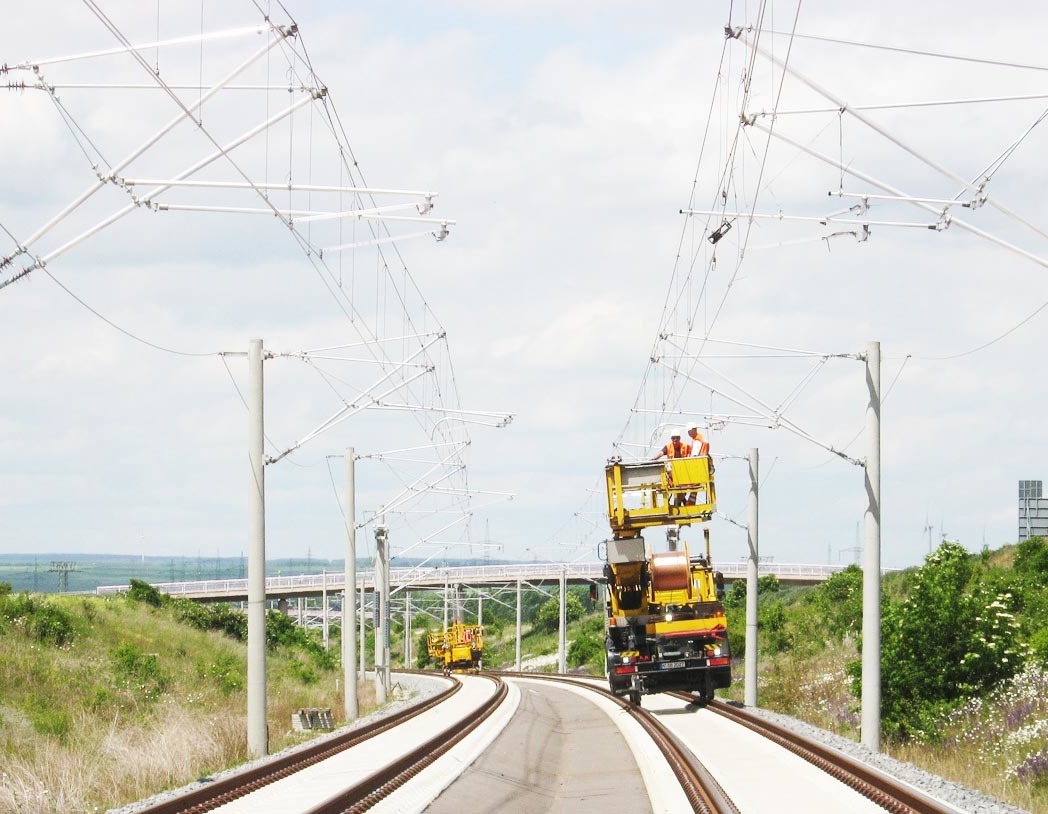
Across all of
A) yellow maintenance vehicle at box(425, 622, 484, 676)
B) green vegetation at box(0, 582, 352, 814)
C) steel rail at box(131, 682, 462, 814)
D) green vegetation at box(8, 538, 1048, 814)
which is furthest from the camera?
yellow maintenance vehicle at box(425, 622, 484, 676)

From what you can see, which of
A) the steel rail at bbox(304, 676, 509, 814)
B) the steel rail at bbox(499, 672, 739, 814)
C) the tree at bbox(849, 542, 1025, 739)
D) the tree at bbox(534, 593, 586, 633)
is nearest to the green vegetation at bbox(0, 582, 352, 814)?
the steel rail at bbox(304, 676, 509, 814)

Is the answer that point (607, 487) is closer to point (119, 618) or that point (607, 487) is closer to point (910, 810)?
point (910, 810)

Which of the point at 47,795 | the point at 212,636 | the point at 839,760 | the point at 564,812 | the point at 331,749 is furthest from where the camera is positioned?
the point at 212,636

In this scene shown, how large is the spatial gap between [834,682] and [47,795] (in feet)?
101

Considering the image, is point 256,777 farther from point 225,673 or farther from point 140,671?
point 225,673

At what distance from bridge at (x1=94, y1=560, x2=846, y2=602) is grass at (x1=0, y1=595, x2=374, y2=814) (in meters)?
20.0

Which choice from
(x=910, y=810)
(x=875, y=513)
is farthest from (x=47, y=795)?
(x=875, y=513)

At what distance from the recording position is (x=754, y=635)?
37062 millimetres

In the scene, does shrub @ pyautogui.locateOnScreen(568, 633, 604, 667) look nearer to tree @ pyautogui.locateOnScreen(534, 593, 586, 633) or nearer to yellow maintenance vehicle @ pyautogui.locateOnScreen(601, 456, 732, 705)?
tree @ pyautogui.locateOnScreen(534, 593, 586, 633)

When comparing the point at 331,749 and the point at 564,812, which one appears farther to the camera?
the point at 331,749

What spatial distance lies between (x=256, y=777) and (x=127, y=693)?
19922 millimetres

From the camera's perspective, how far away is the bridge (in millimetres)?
92625

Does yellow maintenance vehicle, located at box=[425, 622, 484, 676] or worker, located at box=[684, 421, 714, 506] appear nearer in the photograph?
worker, located at box=[684, 421, 714, 506]

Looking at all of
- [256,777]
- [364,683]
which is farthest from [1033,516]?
[256,777]
